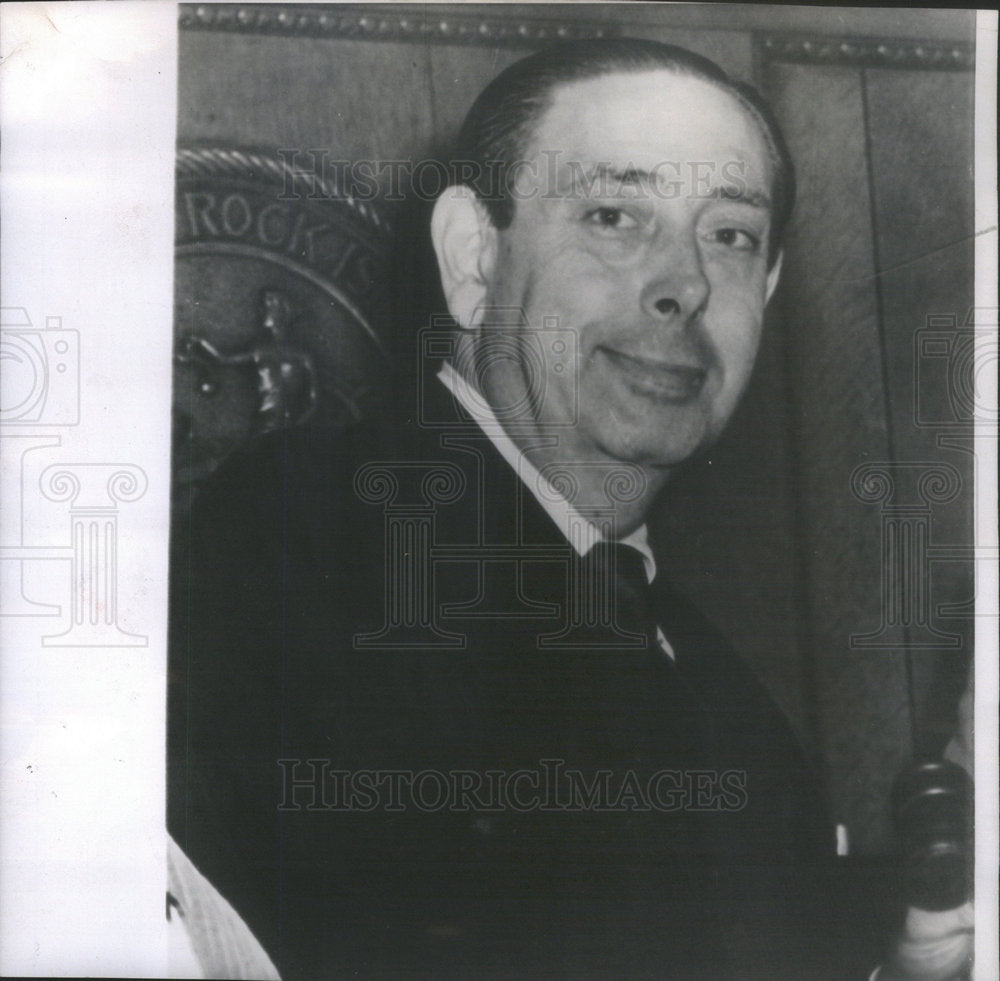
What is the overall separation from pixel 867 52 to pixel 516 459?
4.00ft

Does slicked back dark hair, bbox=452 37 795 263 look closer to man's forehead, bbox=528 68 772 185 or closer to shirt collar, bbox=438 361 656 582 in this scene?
man's forehead, bbox=528 68 772 185

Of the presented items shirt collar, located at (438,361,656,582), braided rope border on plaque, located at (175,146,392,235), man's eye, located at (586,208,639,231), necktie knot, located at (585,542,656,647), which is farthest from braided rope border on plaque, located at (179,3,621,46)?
necktie knot, located at (585,542,656,647)

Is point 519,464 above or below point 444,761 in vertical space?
above

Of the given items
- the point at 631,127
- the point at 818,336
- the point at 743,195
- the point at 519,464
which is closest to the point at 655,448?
the point at 519,464

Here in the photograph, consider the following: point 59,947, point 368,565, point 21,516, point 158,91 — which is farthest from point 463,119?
point 59,947

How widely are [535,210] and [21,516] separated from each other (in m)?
1.34

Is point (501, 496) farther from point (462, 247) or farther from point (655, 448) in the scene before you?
point (462, 247)

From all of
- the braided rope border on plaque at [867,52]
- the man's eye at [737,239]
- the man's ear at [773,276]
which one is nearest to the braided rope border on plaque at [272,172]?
the man's eye at [737,239]

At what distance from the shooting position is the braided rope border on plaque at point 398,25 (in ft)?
7.13

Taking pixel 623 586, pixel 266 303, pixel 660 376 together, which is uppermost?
pixel 266 303

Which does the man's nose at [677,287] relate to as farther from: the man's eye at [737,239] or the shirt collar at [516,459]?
the shirt collar at [516,459]

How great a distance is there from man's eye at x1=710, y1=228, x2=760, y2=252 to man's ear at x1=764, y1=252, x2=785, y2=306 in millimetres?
54

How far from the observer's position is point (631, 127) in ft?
7.07

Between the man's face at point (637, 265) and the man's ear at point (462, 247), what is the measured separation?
4 centimetres
